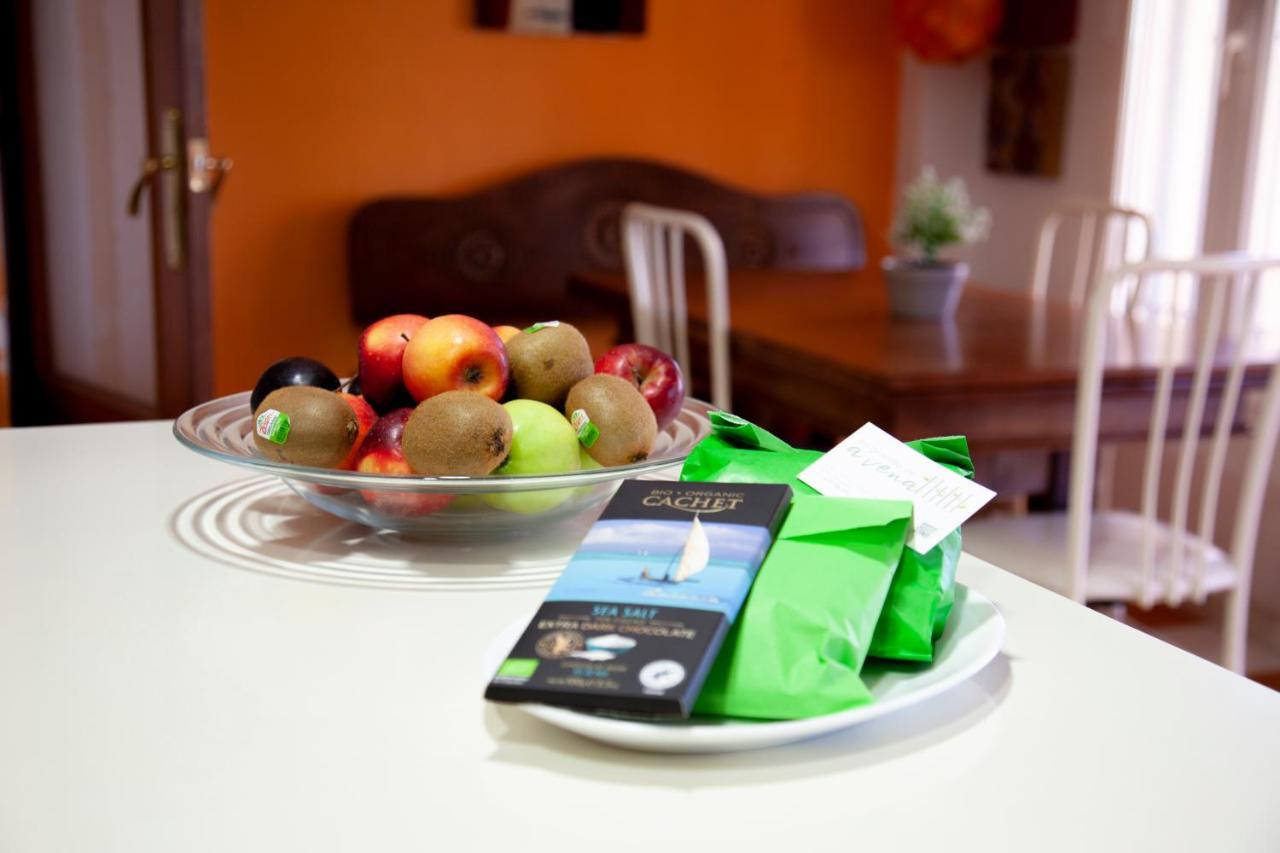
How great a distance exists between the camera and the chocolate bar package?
0.62m

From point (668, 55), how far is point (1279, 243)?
1.83 m

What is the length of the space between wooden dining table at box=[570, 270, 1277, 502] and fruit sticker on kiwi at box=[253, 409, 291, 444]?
1.30 meters

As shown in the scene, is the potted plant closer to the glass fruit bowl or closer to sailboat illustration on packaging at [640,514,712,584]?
the glass fruit bowl

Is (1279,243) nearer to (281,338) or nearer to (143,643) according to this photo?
(281,338)

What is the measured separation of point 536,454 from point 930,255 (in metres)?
1.98

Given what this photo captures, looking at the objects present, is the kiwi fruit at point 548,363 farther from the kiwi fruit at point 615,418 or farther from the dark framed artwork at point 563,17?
the dark framed artwork at point 563,17

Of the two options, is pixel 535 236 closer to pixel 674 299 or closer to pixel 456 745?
pixel 674 299

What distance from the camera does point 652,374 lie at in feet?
3.58

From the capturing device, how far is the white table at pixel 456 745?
60 centimetres

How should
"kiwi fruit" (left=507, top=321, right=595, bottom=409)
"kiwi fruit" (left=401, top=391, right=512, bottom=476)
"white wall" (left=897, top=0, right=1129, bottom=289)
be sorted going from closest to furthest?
"kiwi fruit" (left=401, top=391, right=512, bottom=476)
"kiwi fruit" (left=507, top=321, right=595, bottom=409)
"white wall" (left=897, top=0, right=1129, bottom=289)

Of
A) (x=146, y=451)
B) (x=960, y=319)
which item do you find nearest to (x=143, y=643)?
(x=146, y=451)

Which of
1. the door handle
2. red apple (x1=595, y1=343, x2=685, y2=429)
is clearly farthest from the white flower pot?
red apple (x1=595, y1=343, x2=685, y2=429)

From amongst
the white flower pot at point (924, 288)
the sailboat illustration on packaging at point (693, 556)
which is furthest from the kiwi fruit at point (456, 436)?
the white flower pot at point (924, 288)

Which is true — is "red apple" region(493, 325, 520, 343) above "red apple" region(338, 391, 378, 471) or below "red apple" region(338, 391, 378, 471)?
above
